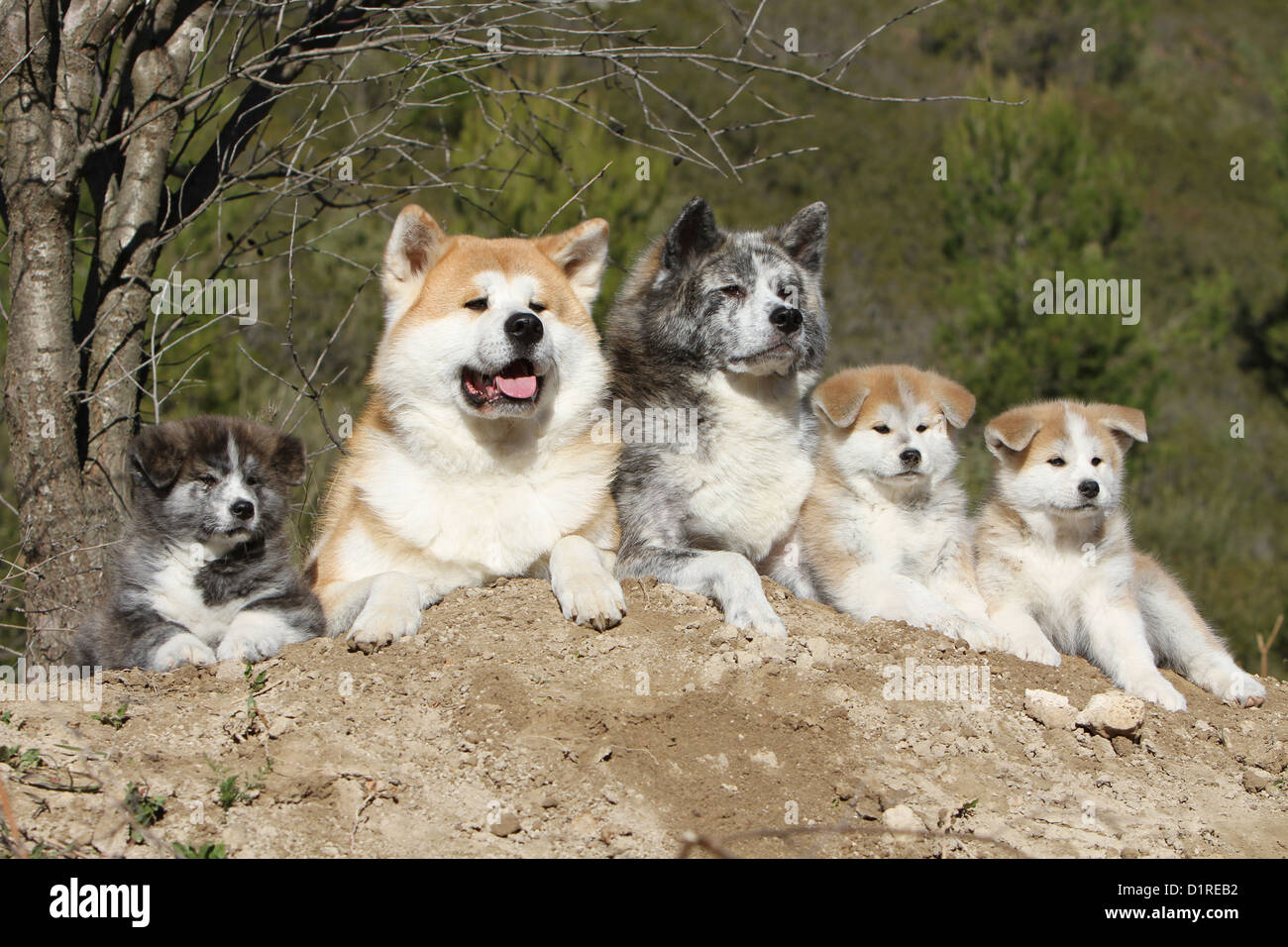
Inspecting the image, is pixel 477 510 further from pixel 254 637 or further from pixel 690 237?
pixel 690 237

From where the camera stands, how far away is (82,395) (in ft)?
18.5

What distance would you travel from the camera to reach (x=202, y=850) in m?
3.54

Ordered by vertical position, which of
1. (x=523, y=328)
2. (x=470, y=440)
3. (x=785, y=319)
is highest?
(x=785, y=319)

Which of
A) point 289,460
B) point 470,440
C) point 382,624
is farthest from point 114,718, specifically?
point 470,440

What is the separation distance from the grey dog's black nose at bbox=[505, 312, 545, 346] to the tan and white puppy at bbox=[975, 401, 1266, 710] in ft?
7.91

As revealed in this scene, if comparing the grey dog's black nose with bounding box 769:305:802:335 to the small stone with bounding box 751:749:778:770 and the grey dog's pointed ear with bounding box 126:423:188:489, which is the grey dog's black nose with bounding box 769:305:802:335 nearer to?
the small stone with bounding box 751:749:778:770

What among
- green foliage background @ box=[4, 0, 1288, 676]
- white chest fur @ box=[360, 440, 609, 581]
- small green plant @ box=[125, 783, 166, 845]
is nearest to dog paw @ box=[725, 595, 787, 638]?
white chest fur @ box=[360, 440, 609, 581]

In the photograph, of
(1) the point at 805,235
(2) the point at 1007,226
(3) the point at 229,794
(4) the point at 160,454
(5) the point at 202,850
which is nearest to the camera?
(5) the point at 202,850

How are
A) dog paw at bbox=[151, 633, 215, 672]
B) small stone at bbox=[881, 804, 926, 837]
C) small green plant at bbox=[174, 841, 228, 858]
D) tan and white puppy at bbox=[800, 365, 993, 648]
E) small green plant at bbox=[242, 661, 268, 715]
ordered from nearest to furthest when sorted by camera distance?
small green plant at bbox=[174, 841, 228, 858], small stone at bbox=[881, 804, 926, 837], small green plant at bbox=[242, 661, 268, 715], dog paw at bbox=[151, 633, 215, 672], tan and white puppy at bbox=[800, 365, 993, 648]

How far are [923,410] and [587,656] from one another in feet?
7.23

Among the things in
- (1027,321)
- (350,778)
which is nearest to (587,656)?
(350,778)

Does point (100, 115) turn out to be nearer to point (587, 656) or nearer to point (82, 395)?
point (82, 395)

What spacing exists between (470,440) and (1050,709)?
2.74 m

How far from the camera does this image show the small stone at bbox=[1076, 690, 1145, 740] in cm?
454
